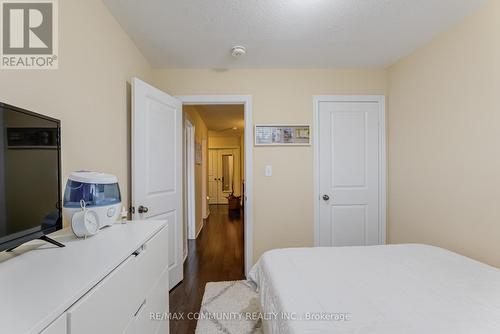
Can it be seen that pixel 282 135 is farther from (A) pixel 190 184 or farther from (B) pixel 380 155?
(A) pixel 190 184

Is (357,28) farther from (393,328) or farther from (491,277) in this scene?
(393,328)

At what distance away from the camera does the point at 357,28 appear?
1.93 m

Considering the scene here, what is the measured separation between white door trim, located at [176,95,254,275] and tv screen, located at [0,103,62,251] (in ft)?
5.66

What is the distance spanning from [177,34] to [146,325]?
2.03 metres

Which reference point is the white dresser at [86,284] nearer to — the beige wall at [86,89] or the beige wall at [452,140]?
the beige wall at [86,89]

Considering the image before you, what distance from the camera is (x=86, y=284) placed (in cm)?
67

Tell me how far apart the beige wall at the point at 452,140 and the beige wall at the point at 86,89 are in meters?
2.60

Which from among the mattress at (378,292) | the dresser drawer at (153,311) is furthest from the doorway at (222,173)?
the dresser drawer at (153,311)

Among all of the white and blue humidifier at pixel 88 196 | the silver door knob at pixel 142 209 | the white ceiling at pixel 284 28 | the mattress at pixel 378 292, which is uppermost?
the white ceiling at pixel 284 28

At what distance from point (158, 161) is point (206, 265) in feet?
4.92

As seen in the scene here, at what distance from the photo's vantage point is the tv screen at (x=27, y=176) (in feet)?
2.62

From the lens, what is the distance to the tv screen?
2.62 ft

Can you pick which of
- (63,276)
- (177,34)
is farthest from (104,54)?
(63,276)

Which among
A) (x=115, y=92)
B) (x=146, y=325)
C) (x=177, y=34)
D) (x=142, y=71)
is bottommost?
(x=146, y=325)
